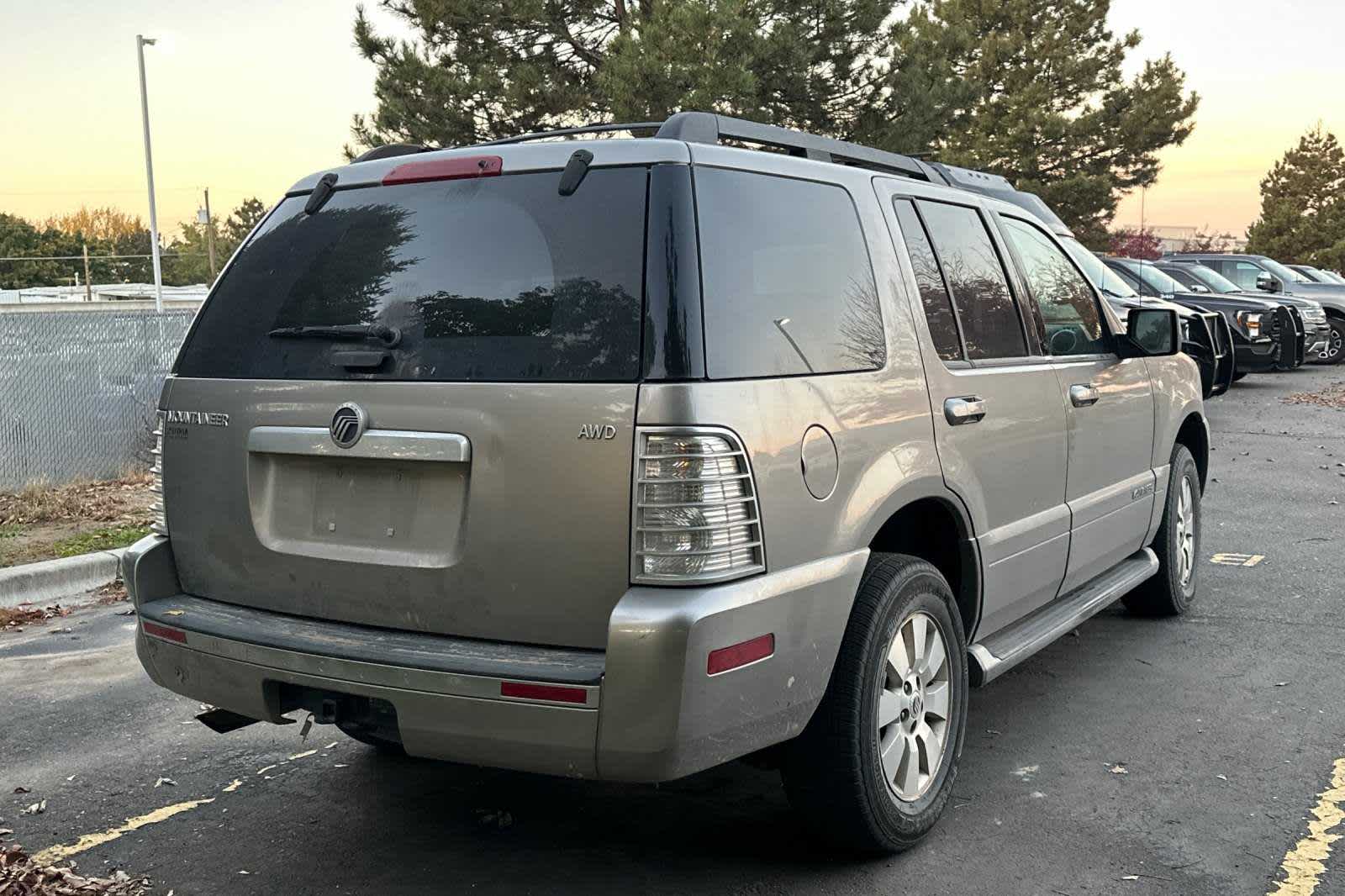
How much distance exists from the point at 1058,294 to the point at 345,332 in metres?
2.85

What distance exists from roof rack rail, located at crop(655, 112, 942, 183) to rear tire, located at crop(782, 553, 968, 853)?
49.3 inches

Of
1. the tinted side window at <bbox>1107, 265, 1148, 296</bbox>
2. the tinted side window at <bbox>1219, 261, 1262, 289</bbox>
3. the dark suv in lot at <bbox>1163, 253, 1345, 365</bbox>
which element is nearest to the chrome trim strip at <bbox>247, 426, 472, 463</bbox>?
the tinted side window at <bbox>1107, 265, 1148, 296</bbox>

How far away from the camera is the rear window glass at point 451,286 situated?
3.11m

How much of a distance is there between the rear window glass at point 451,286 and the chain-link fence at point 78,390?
7.34 m

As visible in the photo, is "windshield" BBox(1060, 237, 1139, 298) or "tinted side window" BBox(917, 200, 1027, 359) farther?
"windshield" BBox(1060, 237, 1139, 298)

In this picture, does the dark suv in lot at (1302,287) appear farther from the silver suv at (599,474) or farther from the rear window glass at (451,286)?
the rear window glass at (451,286)

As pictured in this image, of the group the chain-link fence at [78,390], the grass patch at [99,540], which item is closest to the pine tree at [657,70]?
the chain-link fence at [78,390]

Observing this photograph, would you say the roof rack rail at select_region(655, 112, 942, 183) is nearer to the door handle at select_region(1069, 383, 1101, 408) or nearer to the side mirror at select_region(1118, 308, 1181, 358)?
the door handle at select_region(1069, 383, 1101, 408)

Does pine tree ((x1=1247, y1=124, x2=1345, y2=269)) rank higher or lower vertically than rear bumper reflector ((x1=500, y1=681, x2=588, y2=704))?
higher

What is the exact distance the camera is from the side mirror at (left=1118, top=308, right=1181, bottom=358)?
5289 mm

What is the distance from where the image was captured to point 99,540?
26.5 feet

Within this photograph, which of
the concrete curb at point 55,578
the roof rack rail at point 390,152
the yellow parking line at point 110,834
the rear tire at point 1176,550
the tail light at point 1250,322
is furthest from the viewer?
the tail light at point 1250,322

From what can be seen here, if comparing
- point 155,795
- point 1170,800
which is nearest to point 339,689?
point 155,795

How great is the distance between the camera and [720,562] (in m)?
2.97
